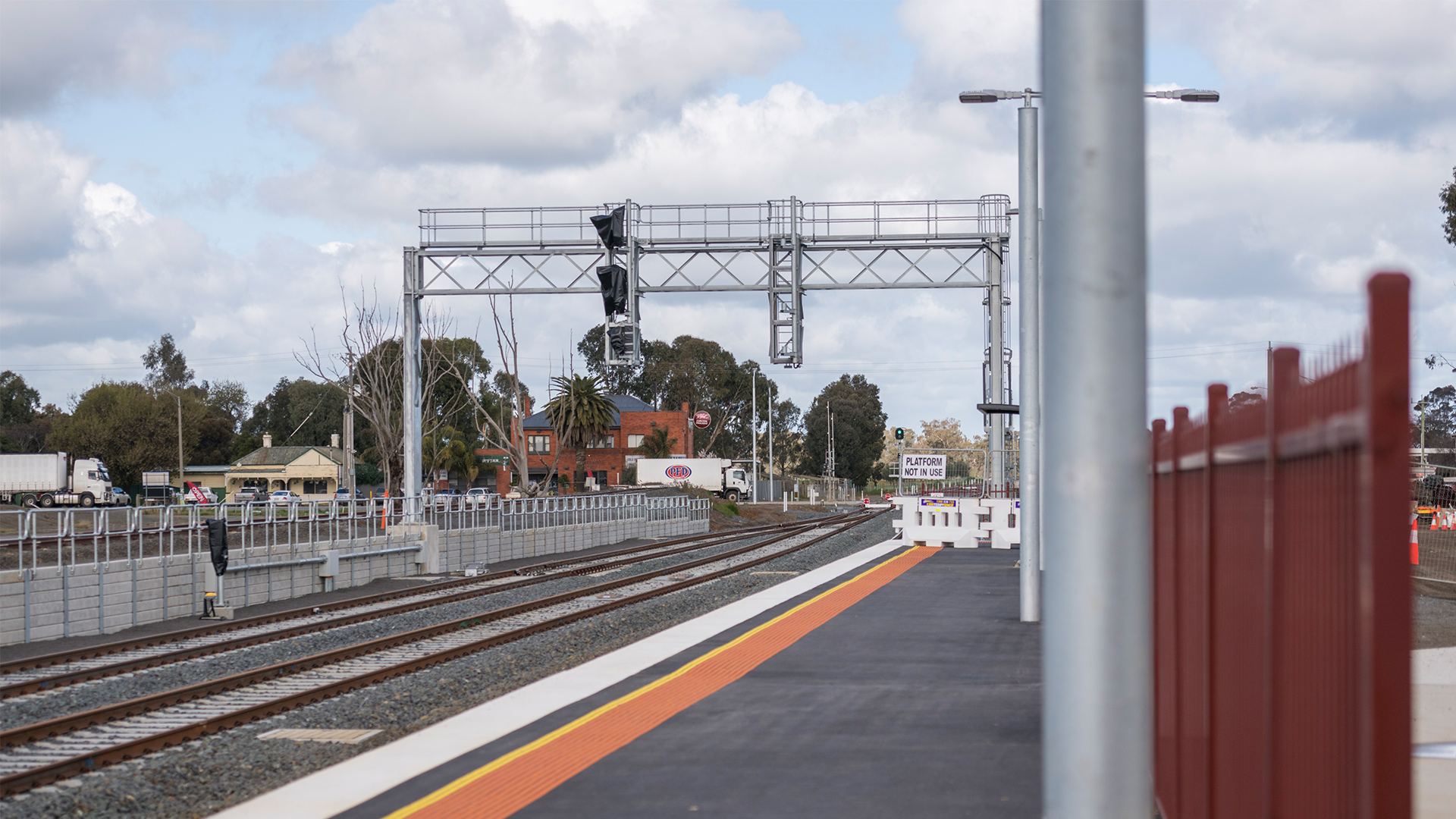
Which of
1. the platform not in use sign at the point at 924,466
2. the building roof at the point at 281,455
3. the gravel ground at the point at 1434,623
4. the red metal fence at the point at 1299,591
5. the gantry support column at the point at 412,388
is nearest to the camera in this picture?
the red metal fence at the point at 1299,591

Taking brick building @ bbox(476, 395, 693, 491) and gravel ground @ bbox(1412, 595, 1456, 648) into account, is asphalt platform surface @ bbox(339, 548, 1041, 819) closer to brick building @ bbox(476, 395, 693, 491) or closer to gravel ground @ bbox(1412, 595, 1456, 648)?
gravel ground @ bbox(1412, 595, 1456, 648)

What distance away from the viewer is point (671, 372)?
381ft

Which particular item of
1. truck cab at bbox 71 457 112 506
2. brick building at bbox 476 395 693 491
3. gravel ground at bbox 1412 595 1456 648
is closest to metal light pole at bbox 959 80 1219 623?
gravel ground at bbox 1412 595 1456 648

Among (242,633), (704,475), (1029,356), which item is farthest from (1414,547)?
(704,475)

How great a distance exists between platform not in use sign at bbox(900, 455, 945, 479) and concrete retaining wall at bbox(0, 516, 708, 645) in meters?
11.5

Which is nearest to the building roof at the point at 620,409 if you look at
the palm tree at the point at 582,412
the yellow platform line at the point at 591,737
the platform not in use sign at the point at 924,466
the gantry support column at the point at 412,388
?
the palm tree at the point at 582,412

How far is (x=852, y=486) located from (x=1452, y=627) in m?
103

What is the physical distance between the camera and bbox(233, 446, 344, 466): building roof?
3733 inches


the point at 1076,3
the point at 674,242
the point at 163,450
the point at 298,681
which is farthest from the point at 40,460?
the point at 1076,3

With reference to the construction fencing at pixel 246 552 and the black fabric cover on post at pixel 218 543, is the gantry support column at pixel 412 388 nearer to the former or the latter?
the construction fencing at pixel 246 552

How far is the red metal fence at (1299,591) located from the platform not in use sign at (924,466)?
3179cm

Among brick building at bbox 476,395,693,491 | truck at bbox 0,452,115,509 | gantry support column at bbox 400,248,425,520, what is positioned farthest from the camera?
brick building at bbox 476,395,693,491

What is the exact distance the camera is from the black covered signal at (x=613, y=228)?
28.1 meters

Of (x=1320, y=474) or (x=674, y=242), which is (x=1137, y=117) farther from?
(x=674, y=242)
